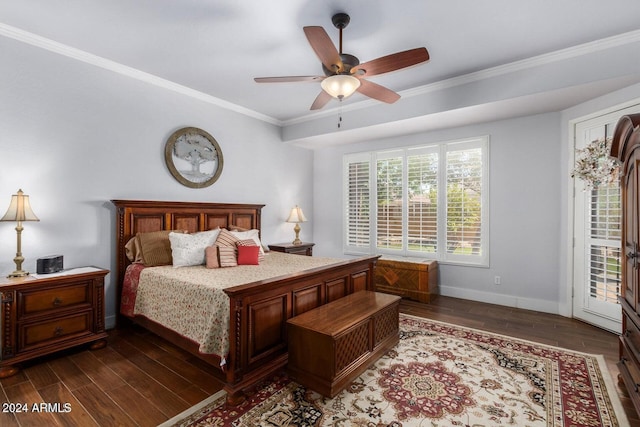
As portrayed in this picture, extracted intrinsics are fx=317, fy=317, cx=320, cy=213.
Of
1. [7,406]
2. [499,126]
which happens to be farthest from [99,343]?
[499,126]

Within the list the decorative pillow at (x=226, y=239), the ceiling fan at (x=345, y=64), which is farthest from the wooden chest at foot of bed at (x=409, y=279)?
the ceiling fan at (x=345, y=64)

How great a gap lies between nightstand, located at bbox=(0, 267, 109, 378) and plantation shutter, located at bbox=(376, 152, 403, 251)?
4019mm

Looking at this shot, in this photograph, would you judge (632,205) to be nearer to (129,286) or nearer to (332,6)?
(332,6)

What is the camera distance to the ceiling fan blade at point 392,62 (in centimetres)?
230

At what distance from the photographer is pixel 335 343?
7.14ft

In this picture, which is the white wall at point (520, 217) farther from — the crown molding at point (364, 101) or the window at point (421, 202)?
the crown molding at point (364, 101)

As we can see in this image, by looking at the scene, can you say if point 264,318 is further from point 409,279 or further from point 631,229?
point 409,279

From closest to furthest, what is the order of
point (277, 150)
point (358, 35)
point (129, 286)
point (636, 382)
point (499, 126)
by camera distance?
point (636, 382) → point (358, 35) → point (129, 286) → point (499, 126) → point (277, 150)

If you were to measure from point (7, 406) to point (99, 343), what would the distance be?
34.5 inches

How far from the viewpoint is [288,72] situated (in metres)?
3.64

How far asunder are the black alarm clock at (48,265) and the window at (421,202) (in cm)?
418

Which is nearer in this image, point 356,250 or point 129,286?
point 129,286

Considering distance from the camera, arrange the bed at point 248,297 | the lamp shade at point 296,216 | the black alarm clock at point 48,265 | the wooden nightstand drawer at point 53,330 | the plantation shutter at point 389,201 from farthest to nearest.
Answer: the lamp shade at point 296,216
the plantation shutter at point 389,201
the black alarm clock at point 48,265
the wooden nightstand drawer at point 53,330
the bed at point 248,297

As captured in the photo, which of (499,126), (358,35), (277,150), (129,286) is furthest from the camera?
(277,150)
